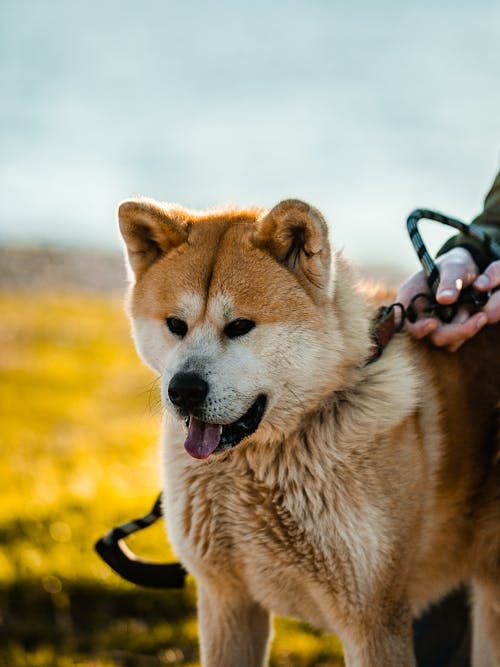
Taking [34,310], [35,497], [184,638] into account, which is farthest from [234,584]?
[34,310]

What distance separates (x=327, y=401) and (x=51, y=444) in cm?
692

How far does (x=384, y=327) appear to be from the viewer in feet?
11.0

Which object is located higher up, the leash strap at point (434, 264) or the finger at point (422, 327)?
the leash strap at point (434, 264)

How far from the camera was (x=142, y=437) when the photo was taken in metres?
9.69

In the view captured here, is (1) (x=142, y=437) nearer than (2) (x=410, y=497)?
No

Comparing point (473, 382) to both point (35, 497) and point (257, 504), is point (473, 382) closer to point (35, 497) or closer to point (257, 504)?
point (257, 504)

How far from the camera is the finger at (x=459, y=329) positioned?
334cm

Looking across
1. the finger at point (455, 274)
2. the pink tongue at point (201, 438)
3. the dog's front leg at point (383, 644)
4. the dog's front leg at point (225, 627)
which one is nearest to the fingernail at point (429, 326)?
the finger at point (455, 274)

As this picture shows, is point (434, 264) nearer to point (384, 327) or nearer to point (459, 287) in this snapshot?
point (459, 287)

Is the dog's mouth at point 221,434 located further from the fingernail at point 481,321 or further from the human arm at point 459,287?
the fingernail at point 481,321

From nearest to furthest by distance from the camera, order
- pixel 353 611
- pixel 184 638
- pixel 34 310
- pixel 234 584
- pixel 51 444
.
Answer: pixel 353 611 → pixel 234 584 → pixel 184 638 → pixel 51 444 → pixel 34 310

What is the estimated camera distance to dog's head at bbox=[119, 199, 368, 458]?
118 inches

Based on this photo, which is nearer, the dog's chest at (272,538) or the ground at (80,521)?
the dog's chest at (272,538)

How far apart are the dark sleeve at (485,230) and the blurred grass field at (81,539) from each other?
156 centimetres
